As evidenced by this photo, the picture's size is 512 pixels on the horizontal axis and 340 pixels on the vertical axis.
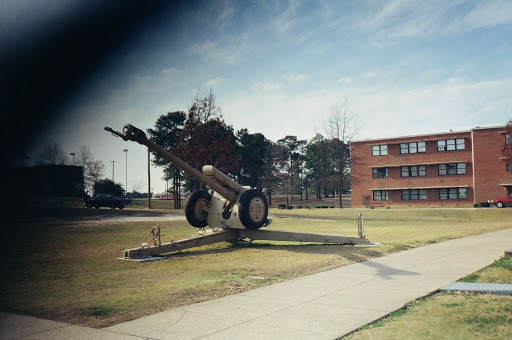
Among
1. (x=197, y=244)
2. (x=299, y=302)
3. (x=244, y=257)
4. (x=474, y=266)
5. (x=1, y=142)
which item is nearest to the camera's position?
(x=1, y=142)

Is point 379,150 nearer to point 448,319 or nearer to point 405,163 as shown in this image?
point 405,163

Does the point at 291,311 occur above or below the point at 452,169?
below

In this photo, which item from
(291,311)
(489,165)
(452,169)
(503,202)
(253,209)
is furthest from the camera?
(452,169)

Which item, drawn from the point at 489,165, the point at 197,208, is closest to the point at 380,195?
the point at 489,165

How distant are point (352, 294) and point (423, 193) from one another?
172 ft

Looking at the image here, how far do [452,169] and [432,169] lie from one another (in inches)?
87.6

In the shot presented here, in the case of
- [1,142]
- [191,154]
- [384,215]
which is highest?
[191,154]

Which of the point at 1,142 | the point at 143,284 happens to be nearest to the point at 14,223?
the point at 1,142

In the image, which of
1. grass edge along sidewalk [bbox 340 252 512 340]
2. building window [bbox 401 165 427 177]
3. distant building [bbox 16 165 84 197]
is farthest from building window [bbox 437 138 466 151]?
distant building [bbox 16 165 84 197]

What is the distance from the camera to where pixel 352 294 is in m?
7.15

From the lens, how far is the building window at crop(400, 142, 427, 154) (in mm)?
56603

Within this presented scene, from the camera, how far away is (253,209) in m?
13.8

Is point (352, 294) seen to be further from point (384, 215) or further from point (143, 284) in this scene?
point (384, 215)

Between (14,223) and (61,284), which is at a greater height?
(14,223)
